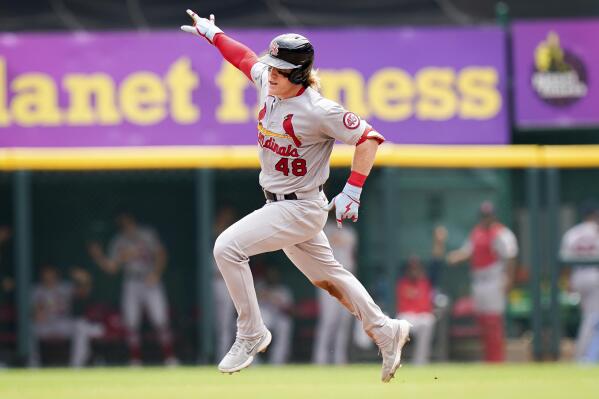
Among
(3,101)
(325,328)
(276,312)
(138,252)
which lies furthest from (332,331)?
Answer: (3,101)

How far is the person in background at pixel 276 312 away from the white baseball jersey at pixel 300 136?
237 inches

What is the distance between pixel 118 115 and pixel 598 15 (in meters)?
6.02

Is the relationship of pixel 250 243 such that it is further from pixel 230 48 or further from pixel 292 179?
pixel 230 48

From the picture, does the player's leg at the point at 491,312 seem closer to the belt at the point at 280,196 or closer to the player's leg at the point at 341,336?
the player's leg at the point at 341,336

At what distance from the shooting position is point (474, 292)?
12086mm

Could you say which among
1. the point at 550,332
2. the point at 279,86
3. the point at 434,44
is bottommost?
the point at 550,332

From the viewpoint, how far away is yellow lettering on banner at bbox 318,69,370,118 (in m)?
12.9

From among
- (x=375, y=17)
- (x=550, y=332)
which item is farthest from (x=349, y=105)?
(x=550, y=332)

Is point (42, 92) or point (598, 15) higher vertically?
point (598, 15)

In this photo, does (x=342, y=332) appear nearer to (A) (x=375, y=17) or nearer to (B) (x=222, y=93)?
(B) (x=222, y=93)

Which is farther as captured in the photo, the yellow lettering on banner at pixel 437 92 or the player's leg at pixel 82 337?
the yellow lettering on banner at pixel 437 92

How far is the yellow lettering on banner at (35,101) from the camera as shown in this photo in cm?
1281

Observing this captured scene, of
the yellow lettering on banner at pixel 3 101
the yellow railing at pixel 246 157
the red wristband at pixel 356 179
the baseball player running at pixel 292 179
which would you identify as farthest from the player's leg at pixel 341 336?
the red wristband at pixel 356 179

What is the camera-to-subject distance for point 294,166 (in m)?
6.59
